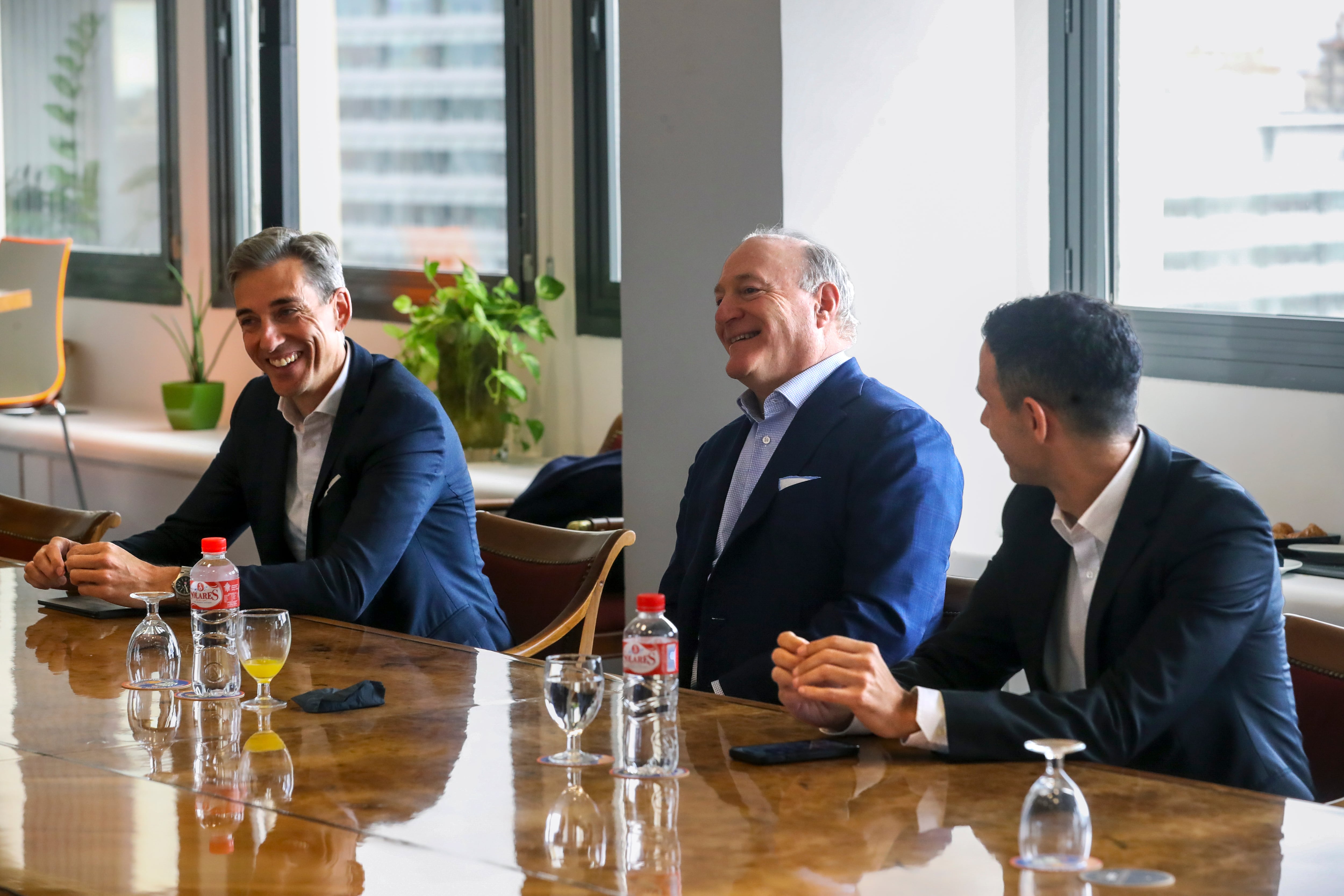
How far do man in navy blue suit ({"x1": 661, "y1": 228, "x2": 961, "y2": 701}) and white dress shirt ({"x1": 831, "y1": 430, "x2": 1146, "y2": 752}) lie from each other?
37 cm

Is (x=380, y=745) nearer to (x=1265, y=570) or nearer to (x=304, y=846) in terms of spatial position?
(x=304, y=846)

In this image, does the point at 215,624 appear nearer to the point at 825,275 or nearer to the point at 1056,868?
the point at 825,275

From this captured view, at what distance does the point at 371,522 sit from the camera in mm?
A: 3008

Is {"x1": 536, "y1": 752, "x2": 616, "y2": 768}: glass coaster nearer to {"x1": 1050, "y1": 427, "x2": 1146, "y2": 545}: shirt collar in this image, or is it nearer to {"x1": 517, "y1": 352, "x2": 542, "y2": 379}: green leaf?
{"x1": 1050, "y1": 427, "x2": 1146, "y2": 545}: shirt collar

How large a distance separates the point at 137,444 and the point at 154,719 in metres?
4.55

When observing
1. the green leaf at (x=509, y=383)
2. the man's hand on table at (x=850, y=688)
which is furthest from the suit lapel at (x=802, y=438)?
the green leaf at (x=509, y=383)

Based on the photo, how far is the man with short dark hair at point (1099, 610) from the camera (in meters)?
1.93

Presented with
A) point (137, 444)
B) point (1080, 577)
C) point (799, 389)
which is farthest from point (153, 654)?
point (137, 444)

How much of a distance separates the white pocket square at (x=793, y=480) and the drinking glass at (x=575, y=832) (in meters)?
1.03

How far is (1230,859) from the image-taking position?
1.51 meters

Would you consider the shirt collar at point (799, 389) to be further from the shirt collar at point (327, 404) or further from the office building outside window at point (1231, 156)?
the office building outside window at point (1231, 156)

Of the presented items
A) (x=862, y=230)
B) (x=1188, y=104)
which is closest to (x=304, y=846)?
(x=862, y=230)

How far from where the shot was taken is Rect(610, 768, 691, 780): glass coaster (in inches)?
71.6

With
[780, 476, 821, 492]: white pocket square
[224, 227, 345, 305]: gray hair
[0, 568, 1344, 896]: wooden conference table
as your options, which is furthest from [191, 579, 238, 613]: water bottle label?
[224, 227, 345, 305]: gray hair
